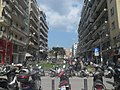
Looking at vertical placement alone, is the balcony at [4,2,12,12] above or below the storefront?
above

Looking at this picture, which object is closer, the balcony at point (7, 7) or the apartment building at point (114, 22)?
the apartment building at point (114, 22)

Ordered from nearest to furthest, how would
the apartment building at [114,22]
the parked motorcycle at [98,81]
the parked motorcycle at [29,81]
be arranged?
the parked motorcycle at [29,81] < the parked motorcycle at [98,81] < the apartment building at [114,22]

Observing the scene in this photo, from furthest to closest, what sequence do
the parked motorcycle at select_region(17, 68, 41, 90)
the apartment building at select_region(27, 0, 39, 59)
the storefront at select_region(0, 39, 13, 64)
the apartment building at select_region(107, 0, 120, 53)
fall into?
1. the apartment building at select_region(27, 0, 39, 59)
2. the storefront at select_region(0, 39, 13, 64)
3. the apartment building at select_region(107, 0, 120, 53)
4. the parked motorcycle at select_region(17, 68, 41, 90)

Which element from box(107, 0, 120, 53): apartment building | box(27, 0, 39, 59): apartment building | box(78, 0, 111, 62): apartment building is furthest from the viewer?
box(27, 0, 39, 59): apartment building

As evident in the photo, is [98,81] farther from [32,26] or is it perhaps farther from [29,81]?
[32,26]

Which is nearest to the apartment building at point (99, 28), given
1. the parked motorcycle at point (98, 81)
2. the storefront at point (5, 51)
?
the storefront at point (5, 51)

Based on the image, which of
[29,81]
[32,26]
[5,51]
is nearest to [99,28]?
[5,51]

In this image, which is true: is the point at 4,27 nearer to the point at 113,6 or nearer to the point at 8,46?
the point at 8,46

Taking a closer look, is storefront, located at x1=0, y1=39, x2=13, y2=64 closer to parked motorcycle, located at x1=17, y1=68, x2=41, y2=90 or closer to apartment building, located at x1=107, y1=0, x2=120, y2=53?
apartment building, located at x1=107, y1=0, x2=120, y2=53

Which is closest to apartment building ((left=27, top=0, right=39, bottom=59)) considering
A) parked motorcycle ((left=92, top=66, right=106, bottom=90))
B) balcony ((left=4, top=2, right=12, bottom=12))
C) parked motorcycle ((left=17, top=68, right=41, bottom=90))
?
balcony ((left=4, top=2, right=12, bottom=12))

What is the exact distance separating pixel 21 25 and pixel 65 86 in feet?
158

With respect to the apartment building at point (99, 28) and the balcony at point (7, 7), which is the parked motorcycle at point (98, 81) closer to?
the apartment building at point (99, 28)

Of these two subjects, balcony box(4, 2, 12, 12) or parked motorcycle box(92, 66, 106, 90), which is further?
balcony box(4, 2, 12, 12)

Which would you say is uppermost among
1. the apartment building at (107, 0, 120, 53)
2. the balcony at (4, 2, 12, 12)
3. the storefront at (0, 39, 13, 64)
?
the balcony at (4, 2, 12, 12)
